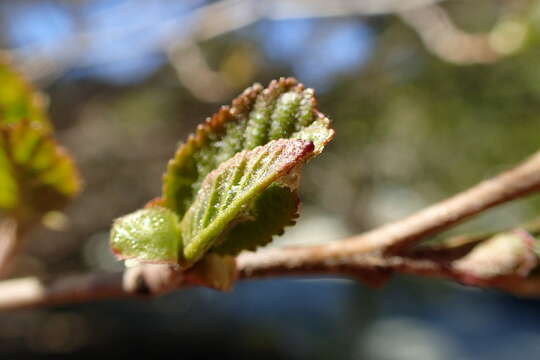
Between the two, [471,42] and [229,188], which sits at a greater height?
[471,42]

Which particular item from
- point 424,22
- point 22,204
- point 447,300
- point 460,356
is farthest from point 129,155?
point 447,300

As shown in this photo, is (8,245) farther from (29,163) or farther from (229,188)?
(229,188)

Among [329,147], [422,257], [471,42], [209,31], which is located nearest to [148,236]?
[422,257]

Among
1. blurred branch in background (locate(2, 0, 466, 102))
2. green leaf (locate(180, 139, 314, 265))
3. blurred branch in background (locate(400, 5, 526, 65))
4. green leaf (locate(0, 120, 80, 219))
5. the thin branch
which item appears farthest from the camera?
blurred branch in background (locate(2, 0, 466, 102))

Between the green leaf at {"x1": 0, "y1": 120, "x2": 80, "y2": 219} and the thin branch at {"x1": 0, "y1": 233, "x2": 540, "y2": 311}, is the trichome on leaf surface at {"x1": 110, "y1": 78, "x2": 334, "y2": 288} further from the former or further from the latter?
the green leaf at {"x1": 0, "y1": 120, "x2": 80, "y2": 219}

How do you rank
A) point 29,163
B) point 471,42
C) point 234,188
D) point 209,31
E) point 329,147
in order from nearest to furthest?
point 234,188 < point 29,163 < point 471,42 < point 209,31 < point 329,147

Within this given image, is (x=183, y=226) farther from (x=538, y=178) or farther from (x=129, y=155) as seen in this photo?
(x=129, y=155)

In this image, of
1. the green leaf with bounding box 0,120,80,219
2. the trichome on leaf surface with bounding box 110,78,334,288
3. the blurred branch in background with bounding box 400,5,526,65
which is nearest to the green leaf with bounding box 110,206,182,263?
the trichome on leaf surface with bounding box 110,78,334,288
